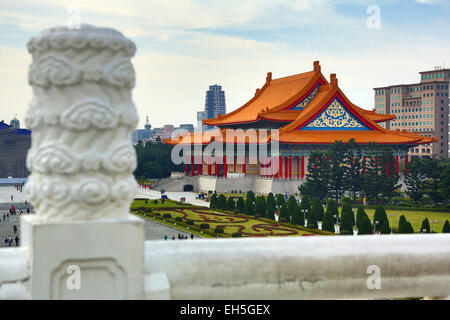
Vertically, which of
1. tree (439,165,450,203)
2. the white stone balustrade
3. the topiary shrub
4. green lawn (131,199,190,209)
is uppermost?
the white stone balustrade

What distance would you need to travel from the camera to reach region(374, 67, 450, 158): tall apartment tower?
108125 mm

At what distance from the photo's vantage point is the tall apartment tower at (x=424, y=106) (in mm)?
108125

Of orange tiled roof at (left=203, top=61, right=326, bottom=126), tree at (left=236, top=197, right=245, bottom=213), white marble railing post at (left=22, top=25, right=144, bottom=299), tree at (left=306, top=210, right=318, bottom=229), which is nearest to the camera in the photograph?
white marble railing post at (left=22, top=25, right=144, bottom=299)

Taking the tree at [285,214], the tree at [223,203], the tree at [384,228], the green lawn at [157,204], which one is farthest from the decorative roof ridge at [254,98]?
the tree at [384,228]

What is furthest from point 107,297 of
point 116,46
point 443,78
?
point 443,78

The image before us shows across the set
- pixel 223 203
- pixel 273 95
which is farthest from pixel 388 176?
pixel 273 95

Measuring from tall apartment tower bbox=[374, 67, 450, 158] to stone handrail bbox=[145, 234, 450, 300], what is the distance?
4125 inches

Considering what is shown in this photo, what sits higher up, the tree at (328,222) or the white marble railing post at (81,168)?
the white marble railing post at (81,168)

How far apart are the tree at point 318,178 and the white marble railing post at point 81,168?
39.1m

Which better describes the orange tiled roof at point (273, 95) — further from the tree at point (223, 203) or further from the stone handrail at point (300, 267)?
the stone handrail at point (300, 267)

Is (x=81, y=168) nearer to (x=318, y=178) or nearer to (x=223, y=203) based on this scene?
(x=223, y=203)

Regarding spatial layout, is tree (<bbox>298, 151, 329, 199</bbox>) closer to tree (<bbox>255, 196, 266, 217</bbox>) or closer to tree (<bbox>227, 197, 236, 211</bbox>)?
tree (<bbox>227, 197, 236, 211</bbox>)

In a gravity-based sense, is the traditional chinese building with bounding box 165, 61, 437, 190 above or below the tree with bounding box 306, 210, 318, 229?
above

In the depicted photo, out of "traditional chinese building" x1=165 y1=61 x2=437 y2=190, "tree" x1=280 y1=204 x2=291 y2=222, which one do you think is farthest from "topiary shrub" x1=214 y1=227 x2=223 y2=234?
"traditional chinese building" x1=165 y1=61 x2=437 y2=190
